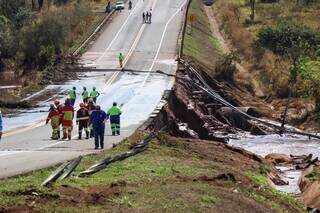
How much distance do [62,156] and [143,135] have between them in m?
5.94

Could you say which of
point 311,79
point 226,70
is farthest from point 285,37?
point 311,79

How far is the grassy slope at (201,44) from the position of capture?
59.7 meters

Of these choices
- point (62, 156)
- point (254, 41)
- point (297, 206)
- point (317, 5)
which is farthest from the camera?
point (317, 5)

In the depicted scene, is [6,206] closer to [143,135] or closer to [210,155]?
[210,155]

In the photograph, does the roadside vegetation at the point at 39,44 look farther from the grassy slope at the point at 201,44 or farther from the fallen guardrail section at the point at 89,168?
the fallen guardrail section at the point at 89,168

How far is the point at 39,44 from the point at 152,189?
157 feet

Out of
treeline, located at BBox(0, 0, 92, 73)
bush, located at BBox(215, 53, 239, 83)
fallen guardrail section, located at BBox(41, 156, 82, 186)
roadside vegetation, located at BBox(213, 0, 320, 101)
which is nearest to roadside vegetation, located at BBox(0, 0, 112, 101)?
treeline, located at BBox(0, 0, 92, 73)

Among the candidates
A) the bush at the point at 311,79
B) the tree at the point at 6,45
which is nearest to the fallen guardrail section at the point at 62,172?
the bush at the point at 311,79

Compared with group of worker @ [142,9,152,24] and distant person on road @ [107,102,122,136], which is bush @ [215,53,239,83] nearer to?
group of worker @ [142,9,152,24]

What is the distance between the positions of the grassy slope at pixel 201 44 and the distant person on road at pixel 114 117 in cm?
2993

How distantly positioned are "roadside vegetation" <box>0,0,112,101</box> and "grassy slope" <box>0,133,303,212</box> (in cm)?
2802

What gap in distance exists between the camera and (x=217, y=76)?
5481 centimetres

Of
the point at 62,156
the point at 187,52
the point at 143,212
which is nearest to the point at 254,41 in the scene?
the point at 187,52

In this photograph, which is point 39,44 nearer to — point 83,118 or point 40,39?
point 40,39
